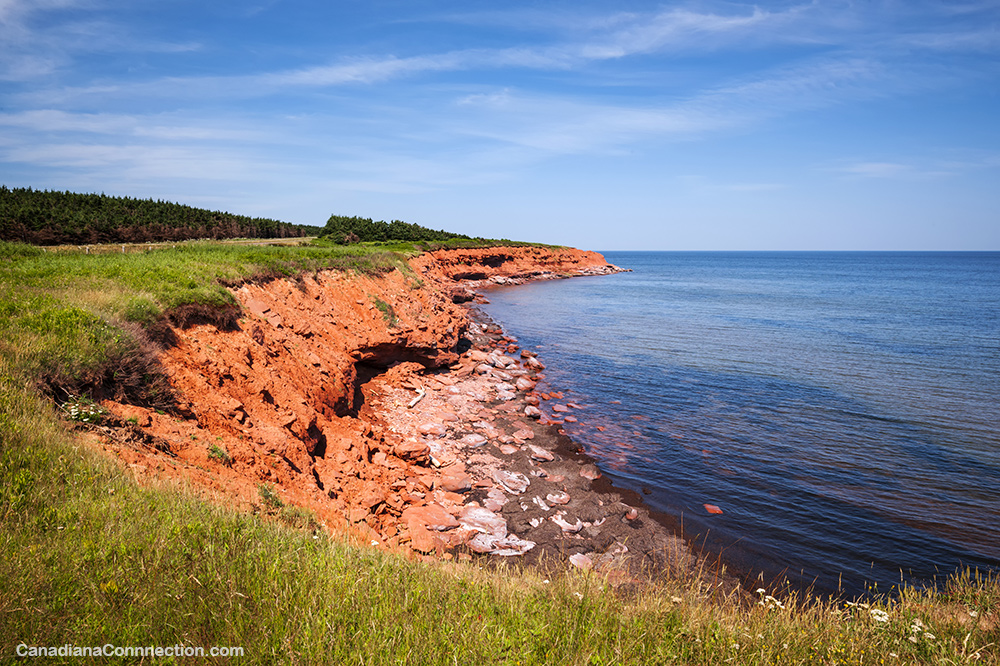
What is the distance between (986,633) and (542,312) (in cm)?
4603

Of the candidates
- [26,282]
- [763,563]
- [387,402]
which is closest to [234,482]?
[26,282]

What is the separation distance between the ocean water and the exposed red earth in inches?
86.2

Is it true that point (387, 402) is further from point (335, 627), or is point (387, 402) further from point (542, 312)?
point (542, 312)

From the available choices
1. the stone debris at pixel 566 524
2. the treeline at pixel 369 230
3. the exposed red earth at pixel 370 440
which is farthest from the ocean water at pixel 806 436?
the treeline at pixel 369 230

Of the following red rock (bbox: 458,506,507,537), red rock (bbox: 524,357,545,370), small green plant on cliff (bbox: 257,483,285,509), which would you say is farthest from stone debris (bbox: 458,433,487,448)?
red rock (bbox: 524,357,545,370)

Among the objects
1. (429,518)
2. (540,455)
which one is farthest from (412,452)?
(540,455)

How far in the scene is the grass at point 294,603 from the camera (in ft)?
12.2

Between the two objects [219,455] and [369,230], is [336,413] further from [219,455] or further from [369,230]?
[369,230]

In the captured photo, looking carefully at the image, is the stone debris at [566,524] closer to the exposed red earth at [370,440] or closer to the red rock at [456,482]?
the exposed red earth at [370,440]

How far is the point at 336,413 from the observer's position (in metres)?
15.0

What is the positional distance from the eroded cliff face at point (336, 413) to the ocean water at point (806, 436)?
327 centimetres

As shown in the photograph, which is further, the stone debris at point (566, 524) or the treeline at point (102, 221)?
the treeline at point (102, 221)

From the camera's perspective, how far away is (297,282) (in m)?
19.0

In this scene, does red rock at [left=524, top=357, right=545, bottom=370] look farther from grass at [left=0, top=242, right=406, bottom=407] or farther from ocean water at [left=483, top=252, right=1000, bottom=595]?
grass at [left=0, top=242, right=406, bottom=407]
